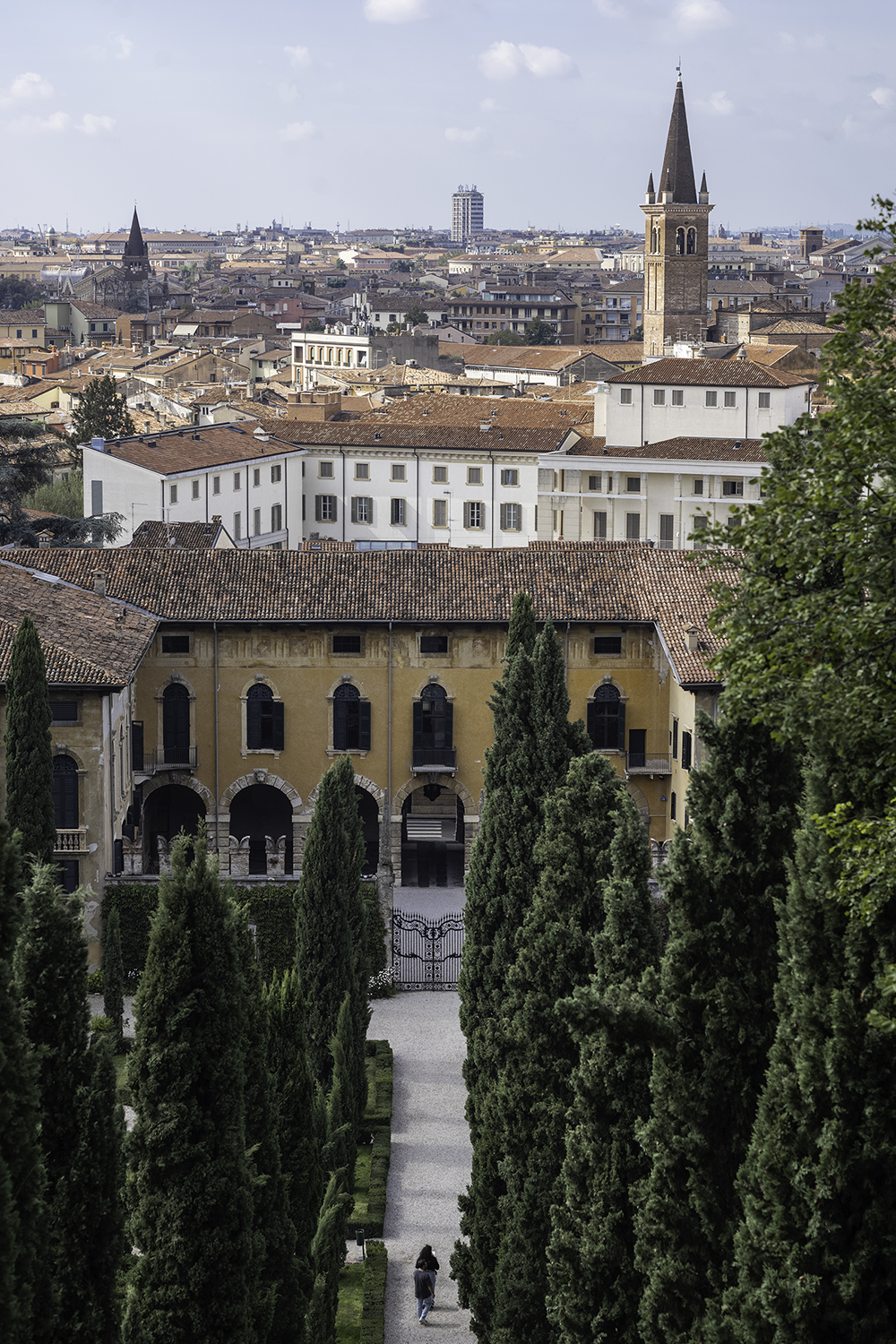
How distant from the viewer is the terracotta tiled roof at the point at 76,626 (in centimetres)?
3200

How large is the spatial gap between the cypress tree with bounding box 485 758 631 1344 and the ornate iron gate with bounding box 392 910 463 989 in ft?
48.5

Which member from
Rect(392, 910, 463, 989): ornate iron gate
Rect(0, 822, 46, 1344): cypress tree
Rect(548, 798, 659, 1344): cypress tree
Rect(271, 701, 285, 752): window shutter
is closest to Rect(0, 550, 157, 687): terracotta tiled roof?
Rect(271, 701, 285, 752): window shutter

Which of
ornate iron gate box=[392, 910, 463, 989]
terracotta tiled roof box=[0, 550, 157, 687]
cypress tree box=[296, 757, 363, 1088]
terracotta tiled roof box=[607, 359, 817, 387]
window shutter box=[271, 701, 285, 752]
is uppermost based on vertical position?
terracotta tiled roof box=[607, 359, 817, 387]

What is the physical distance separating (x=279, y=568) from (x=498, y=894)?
1525 cm

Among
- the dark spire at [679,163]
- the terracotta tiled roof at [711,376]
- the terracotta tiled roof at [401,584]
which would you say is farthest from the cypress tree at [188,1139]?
the dark spire at [679,163]

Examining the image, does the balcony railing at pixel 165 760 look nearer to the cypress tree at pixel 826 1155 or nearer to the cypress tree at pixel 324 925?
the cypress tree at pixel 324 925

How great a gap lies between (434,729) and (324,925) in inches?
469

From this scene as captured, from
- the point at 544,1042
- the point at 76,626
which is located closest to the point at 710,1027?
the point at 544,1042

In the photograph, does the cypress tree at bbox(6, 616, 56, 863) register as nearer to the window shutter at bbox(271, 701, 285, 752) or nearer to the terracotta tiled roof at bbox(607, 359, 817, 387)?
the window shutter at bbox(271, 701, 285, 752)

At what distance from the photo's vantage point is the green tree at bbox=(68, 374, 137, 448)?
254 ft

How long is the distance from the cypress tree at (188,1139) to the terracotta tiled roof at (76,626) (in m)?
17.5

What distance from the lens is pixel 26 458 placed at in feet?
168

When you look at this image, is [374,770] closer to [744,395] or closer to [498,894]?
[498,894]

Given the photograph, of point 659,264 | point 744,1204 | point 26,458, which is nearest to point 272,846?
point 26,458
